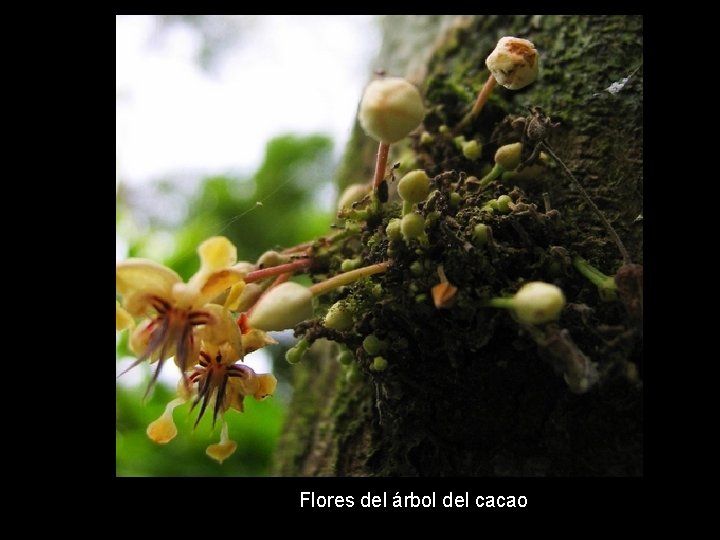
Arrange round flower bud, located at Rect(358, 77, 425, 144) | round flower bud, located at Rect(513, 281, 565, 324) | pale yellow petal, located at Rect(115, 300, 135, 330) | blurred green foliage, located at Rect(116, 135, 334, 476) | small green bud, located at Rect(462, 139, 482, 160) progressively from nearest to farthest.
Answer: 1. round flower bud, located at Rect(513, 281, 565, 324)
2. round flower bud, located at Rect(358, 77, 425, 144)
3. pale yellow petal, located at Rect(115, 300, 135, 330)
4. small green bud, located at Rect(462, 139, 482, 160)
5. blurred green foliage, located at Rect(116, 135, 334, 476)

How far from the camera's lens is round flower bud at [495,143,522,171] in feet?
4.08

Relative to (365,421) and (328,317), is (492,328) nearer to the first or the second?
(328,317)

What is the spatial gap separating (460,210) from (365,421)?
21.3 inches

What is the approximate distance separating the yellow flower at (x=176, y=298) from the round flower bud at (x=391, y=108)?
12.5 inches

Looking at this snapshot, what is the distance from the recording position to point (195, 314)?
106 centimetres

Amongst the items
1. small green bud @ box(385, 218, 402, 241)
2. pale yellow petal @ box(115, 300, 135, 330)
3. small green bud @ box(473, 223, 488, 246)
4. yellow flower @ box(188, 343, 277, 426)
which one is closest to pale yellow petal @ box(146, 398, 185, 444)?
yellow flower @ box(188, 343, 277, 426)

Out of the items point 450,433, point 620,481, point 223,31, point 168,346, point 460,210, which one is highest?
point 223,31

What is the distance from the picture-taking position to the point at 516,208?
1.15 m

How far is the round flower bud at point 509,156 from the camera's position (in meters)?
1.24

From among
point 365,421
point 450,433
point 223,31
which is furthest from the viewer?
point 223,31

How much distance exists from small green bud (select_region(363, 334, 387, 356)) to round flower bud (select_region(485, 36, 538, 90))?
1.79 feet

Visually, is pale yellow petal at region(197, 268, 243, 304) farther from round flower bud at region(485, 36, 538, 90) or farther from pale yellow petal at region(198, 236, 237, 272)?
round flower bud at region(485, 36, 538, 90)

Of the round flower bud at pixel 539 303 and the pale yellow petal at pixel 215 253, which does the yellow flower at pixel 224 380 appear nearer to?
the pale yellow petal at pixel 215 253

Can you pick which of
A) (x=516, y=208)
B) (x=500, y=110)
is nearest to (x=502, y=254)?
(x=516, y=208)
